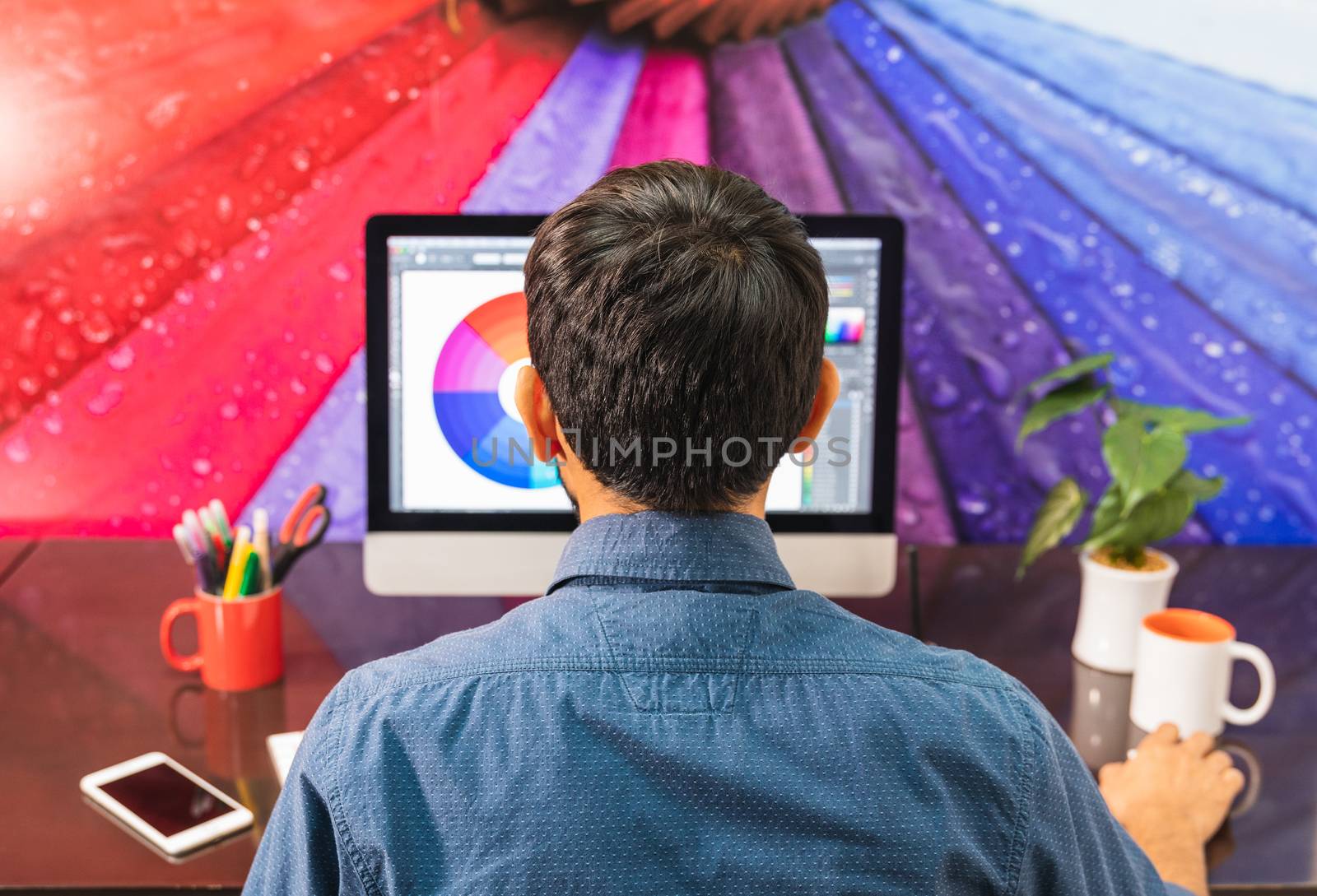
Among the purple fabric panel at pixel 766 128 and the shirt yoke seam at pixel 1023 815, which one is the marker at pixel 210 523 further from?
the shirt yoke seam at pixel 1023 815

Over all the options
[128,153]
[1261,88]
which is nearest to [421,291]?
[128,153]

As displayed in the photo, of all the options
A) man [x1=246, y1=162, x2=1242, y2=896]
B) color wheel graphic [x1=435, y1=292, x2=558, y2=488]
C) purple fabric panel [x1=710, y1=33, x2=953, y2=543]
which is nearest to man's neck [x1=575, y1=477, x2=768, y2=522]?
man [x1=246, y1=162, x2=1242, y2=896]

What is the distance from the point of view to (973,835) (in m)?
0.66

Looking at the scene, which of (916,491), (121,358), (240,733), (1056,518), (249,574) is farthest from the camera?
(916,491)

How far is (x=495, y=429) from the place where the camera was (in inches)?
53.1

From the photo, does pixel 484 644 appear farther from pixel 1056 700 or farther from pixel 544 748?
pixel 1056 700

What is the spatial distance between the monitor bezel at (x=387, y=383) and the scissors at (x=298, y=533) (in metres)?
0.08

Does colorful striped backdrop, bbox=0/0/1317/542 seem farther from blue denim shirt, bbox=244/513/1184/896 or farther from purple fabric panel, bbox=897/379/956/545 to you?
blue denim shirt, bbox=244/513/1184/896

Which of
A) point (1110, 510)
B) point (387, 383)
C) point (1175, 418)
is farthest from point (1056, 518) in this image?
point (387, 383)

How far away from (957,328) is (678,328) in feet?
3.71

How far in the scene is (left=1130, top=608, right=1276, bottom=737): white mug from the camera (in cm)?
119

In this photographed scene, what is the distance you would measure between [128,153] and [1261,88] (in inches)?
61.1

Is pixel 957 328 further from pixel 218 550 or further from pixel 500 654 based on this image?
pixel 500 654

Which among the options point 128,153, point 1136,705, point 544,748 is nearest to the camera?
point 544,748
